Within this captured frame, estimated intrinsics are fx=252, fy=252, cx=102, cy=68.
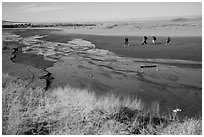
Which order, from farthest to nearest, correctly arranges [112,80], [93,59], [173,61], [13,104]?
1. [93,59]
2. [173,61]
3. [112,80]
4. [13,104]

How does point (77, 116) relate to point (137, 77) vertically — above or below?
below

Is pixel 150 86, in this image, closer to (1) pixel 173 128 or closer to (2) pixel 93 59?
(1) pixel 173 128

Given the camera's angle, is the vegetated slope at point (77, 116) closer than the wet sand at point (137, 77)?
Yes

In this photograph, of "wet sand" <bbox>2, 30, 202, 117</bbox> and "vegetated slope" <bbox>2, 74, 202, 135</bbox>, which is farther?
"wet sand" <bbox>2, 30, 202, 117</bbox>

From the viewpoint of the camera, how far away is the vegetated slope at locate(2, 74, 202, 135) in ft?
18.8

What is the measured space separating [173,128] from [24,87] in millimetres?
4828

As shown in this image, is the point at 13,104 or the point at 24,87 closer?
the point at 13,104

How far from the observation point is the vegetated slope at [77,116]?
18.8 ft

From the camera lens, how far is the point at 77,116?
6273mm

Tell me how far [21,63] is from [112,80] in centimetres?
525

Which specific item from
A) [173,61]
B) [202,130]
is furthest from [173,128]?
[173,61]

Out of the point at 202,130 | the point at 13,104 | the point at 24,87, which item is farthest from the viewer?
the point at 24,87

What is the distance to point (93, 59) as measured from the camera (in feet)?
44.0

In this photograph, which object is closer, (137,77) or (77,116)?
(77,116)
